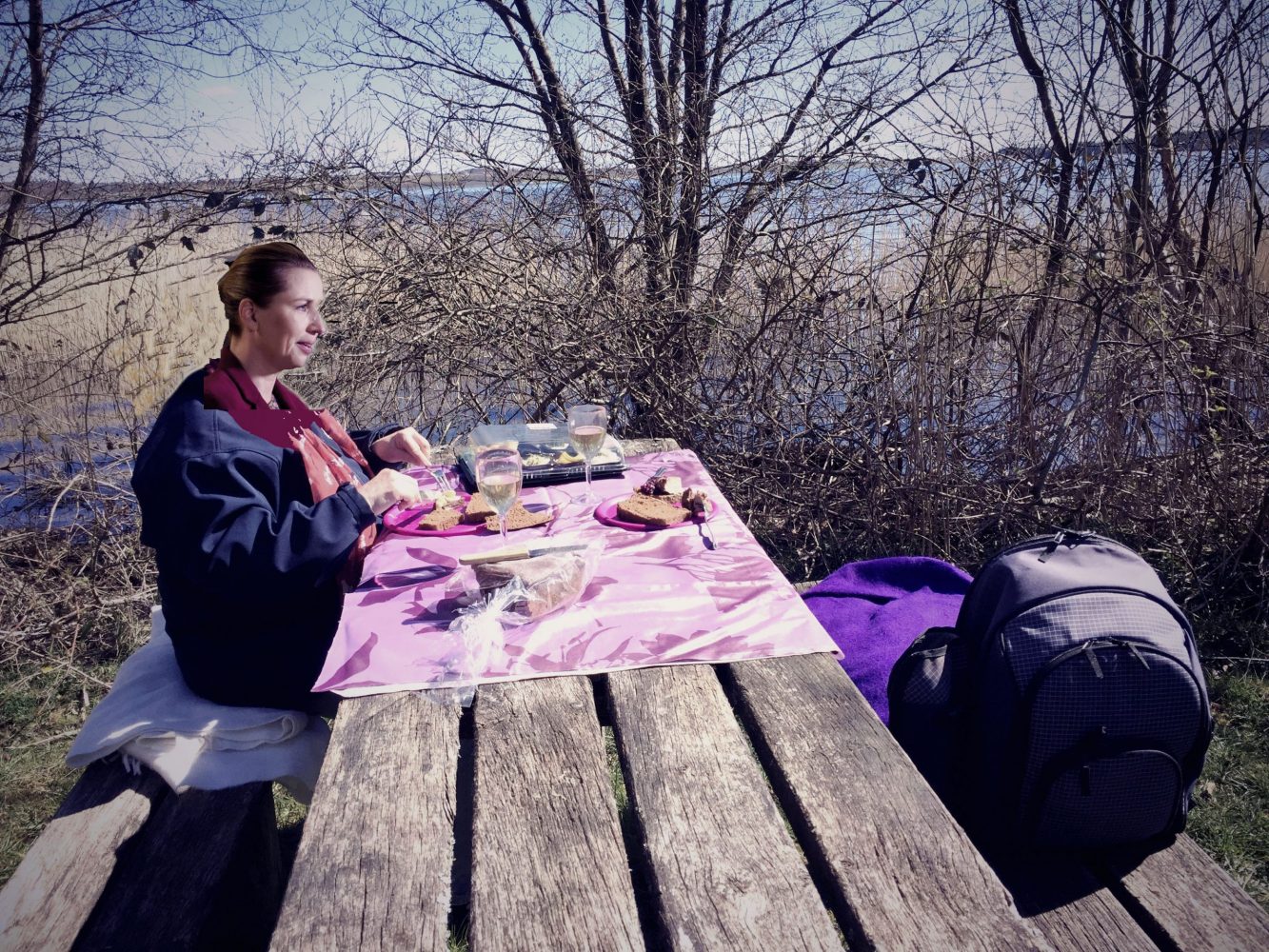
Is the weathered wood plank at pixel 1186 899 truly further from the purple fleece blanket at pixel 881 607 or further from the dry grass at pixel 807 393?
the dry grass at pixel 807 393

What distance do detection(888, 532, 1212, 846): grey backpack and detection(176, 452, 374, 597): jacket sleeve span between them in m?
1.38

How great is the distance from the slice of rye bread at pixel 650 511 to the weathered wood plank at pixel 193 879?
1008mm

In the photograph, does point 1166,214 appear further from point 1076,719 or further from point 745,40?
point 1076,719

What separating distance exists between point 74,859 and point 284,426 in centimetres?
100

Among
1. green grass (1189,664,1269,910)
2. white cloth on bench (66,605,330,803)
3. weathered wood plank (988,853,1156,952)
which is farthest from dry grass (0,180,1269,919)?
weathered wood plank (988,853,1156,952)

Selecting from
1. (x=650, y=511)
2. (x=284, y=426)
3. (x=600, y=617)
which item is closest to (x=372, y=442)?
(x=284, y=426)

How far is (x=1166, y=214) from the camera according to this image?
3.80 m

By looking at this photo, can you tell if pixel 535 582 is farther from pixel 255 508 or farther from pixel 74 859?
pixel 74 859

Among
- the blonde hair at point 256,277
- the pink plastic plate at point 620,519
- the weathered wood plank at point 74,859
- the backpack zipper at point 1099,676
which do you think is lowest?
the weathered wood plank at point 74,859

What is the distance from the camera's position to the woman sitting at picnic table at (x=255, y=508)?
5.88ft

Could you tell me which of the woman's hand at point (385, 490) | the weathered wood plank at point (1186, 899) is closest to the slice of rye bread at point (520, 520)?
the woman's hand at point (385, 490)

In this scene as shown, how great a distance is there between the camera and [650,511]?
2164 millimetres

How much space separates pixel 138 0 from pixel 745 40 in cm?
349

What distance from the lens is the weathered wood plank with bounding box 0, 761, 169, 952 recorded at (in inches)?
54.1
